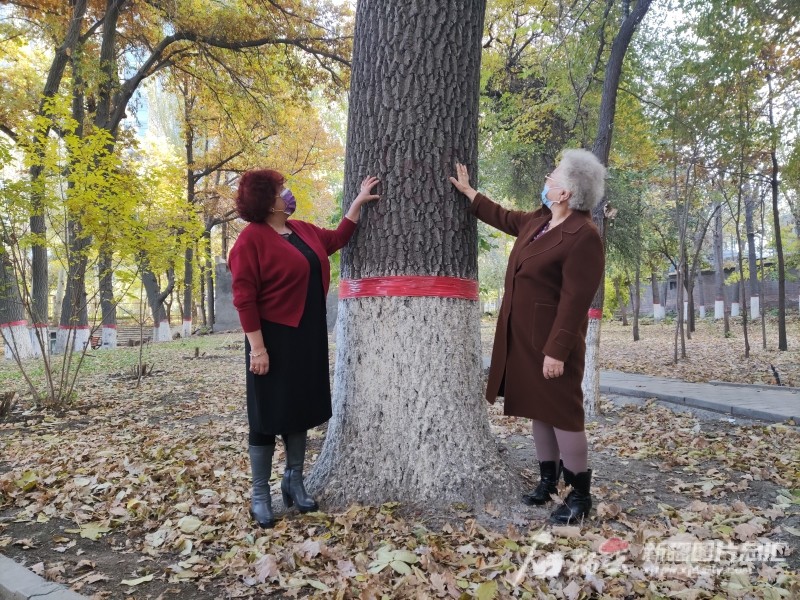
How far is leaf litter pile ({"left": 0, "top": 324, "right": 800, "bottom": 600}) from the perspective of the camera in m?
2.30

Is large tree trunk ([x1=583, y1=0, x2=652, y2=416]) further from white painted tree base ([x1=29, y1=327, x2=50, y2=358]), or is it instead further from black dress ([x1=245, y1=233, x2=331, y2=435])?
white painted tree base ([x1=29, y1=327, x2=50, y2=358])

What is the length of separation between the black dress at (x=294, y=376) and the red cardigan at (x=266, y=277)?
6cm

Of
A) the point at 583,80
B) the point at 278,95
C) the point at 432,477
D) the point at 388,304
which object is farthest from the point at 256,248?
the point at 278,95

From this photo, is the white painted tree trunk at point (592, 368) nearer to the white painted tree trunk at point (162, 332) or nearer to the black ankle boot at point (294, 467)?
the black ankle boot at point (294, 467)

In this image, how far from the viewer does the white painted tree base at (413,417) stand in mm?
3016

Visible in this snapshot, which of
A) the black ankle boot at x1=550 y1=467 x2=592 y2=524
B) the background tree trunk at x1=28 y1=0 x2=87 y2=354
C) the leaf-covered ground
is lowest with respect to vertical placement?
the leaf-covered ground

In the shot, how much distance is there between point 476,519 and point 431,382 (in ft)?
2.43

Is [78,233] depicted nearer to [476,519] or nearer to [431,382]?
[431,382]

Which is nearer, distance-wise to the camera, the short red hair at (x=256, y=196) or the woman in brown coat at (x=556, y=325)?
the woman in brown coat at (x=556, y=325)

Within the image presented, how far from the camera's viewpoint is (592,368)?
5.99 m

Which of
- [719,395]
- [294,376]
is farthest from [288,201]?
[719,395]

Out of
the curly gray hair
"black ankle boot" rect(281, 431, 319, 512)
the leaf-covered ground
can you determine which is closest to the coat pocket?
the curly gray hair

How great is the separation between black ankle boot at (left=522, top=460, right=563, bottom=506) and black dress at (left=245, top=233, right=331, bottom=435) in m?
1.22

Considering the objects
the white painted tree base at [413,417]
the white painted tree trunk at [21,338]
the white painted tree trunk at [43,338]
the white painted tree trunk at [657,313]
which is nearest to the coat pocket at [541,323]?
the white painted tree base at [413,417]
